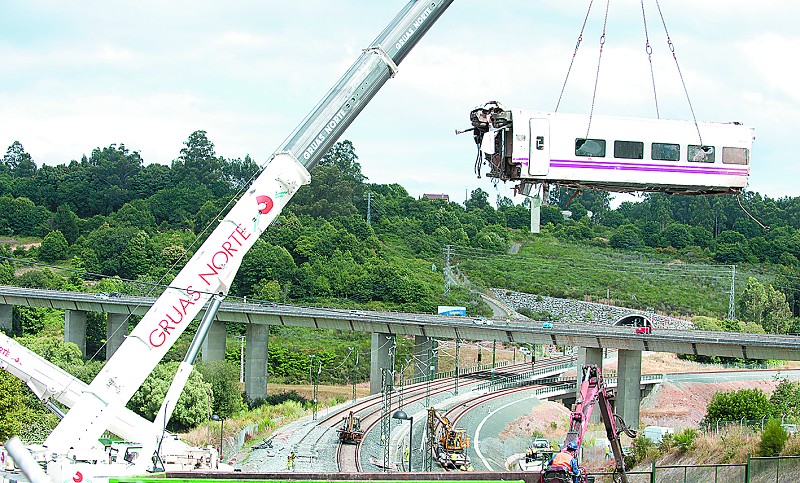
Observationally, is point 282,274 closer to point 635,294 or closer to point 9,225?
point 635,294

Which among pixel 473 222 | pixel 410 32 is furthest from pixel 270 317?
pixel 473 222

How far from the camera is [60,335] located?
380ft

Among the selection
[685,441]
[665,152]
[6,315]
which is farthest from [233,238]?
[6,315]

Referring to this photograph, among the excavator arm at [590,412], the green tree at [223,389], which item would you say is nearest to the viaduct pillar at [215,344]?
the green tree at [223,389]

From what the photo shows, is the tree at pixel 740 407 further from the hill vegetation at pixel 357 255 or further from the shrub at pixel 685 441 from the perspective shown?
the hill vegetation at pixel 357 255

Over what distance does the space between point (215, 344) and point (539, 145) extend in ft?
258

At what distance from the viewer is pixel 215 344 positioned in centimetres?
9881

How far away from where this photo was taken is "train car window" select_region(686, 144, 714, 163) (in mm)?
26281

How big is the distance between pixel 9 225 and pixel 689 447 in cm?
16524

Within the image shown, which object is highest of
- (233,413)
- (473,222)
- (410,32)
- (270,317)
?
(473,222)

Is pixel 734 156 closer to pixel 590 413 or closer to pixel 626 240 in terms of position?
pixel 590 413

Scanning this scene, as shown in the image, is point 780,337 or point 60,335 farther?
point 60,335

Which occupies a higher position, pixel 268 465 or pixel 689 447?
pixel 689 447

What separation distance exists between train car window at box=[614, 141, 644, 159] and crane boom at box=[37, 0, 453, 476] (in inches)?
256
